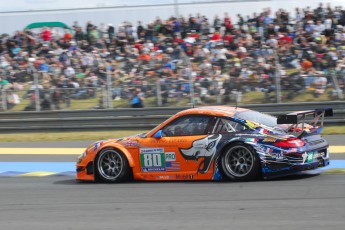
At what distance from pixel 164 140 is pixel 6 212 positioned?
9.39ft

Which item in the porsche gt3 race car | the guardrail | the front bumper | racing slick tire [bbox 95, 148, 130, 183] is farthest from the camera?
the guardrail

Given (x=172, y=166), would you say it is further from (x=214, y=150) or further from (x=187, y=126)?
(x=214, y=150)

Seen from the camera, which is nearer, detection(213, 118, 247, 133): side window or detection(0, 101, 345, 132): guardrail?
detection(213, 118, 247, 133): side window

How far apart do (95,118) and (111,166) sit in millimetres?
9536

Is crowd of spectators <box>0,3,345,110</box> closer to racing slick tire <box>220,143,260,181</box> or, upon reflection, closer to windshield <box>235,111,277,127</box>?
windshield <box>235,111,277,127</box>

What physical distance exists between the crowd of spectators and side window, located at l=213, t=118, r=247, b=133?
857cm

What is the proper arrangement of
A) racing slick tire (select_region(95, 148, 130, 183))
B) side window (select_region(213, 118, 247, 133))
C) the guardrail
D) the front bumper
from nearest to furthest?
side window (select_region(213, 118, 247, 133))
racing slick tire (select_region(95, 148, 130, 183))
the front bumper
the guardrail

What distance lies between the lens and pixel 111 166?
33.3ft

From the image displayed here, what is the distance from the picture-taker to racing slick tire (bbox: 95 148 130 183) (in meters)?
9.99

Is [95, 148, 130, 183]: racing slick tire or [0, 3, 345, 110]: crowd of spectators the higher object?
[0, 3, 345, 110]: crowd of spectators

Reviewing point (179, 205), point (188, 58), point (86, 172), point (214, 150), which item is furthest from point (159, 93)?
point (179, 205)

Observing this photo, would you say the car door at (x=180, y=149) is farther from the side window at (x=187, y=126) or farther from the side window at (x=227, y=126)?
the side window at (x=227, y=126)

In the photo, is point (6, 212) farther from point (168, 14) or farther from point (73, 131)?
point (168, 14)

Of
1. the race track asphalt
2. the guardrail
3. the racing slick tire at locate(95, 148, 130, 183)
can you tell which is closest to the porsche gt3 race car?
the racing slick tire at locate(95, 148, 130, 183)
